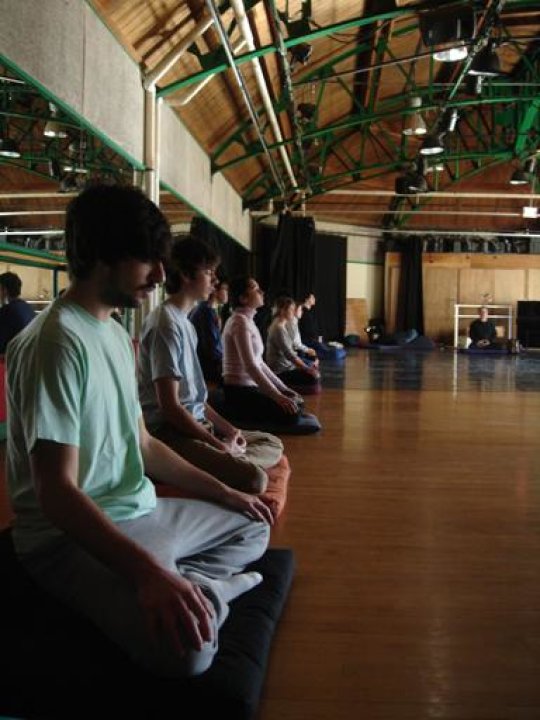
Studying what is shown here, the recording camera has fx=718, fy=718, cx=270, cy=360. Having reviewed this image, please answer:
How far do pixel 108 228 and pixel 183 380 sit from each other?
169cm

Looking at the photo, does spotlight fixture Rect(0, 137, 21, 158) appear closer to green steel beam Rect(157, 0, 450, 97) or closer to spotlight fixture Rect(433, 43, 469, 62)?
green steel beam Rect(157, 0, 450, 97)

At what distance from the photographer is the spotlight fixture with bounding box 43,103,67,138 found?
4.41 meters

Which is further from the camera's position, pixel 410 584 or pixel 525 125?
pixel 525 125

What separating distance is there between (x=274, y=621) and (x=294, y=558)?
56 cm

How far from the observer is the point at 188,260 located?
10.2 ft

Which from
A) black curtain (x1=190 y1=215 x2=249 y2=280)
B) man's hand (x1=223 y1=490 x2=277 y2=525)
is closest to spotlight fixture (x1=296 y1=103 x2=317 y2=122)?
Result: black curtain (x1=190 y1=215 x2=249 y2=280)

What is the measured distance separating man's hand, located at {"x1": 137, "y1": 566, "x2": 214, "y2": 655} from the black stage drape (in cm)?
1496

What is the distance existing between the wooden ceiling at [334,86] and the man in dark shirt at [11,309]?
443mm

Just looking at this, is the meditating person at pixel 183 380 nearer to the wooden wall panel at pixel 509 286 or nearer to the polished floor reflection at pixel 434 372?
the polished floor reflection at pixel 434 372

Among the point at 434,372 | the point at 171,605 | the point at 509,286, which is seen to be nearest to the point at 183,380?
the point at 171,605

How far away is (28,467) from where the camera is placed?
5.07ft

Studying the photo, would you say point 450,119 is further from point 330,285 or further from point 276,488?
point 330,285

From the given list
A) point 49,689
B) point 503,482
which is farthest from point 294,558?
point 503,482

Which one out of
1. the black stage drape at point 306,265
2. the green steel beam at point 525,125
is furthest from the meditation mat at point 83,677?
the black stage drape at point 306,265
